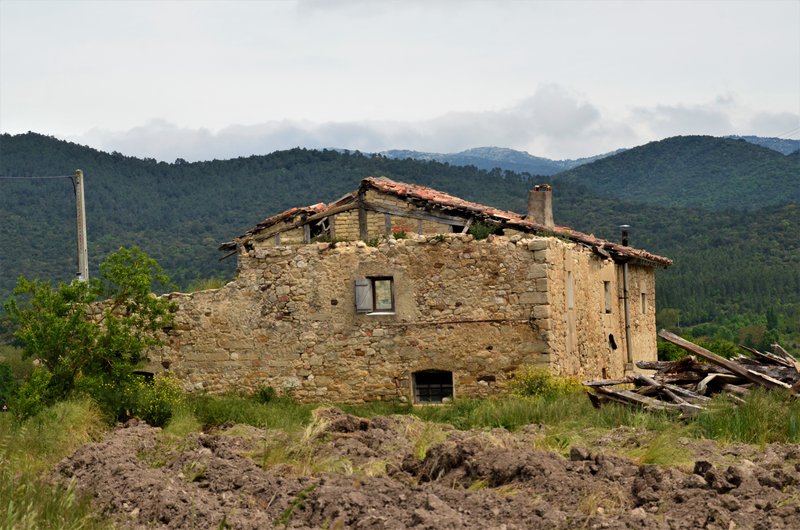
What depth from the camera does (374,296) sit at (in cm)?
1972

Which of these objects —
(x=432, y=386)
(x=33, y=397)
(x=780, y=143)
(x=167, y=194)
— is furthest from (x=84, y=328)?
(x=780, y=143)

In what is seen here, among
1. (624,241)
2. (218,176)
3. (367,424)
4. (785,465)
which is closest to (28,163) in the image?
(218,176)

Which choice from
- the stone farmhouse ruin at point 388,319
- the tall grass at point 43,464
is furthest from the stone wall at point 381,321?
the tall grass at point 43,464

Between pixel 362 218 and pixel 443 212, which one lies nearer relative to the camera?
pixel 443 212

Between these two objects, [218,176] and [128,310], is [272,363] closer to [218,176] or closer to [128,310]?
[128,310]

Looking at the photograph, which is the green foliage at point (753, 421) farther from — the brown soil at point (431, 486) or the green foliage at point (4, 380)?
the green foliage at point (4, 380)

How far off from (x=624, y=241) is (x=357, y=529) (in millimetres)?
21507

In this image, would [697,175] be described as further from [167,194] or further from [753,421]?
[753,421]

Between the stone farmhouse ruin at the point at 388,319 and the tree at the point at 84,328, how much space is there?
1459 millimetres

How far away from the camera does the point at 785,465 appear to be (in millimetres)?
11133

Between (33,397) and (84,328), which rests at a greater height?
(84,328)

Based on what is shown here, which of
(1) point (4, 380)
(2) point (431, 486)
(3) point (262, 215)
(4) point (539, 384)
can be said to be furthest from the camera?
(3) point (262, 215)

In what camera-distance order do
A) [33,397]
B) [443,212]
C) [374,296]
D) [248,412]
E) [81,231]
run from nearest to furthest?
[33,397]
[248,412]
[374,296]
[443,212]
[81,231]

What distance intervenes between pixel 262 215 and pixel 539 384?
58.1m
